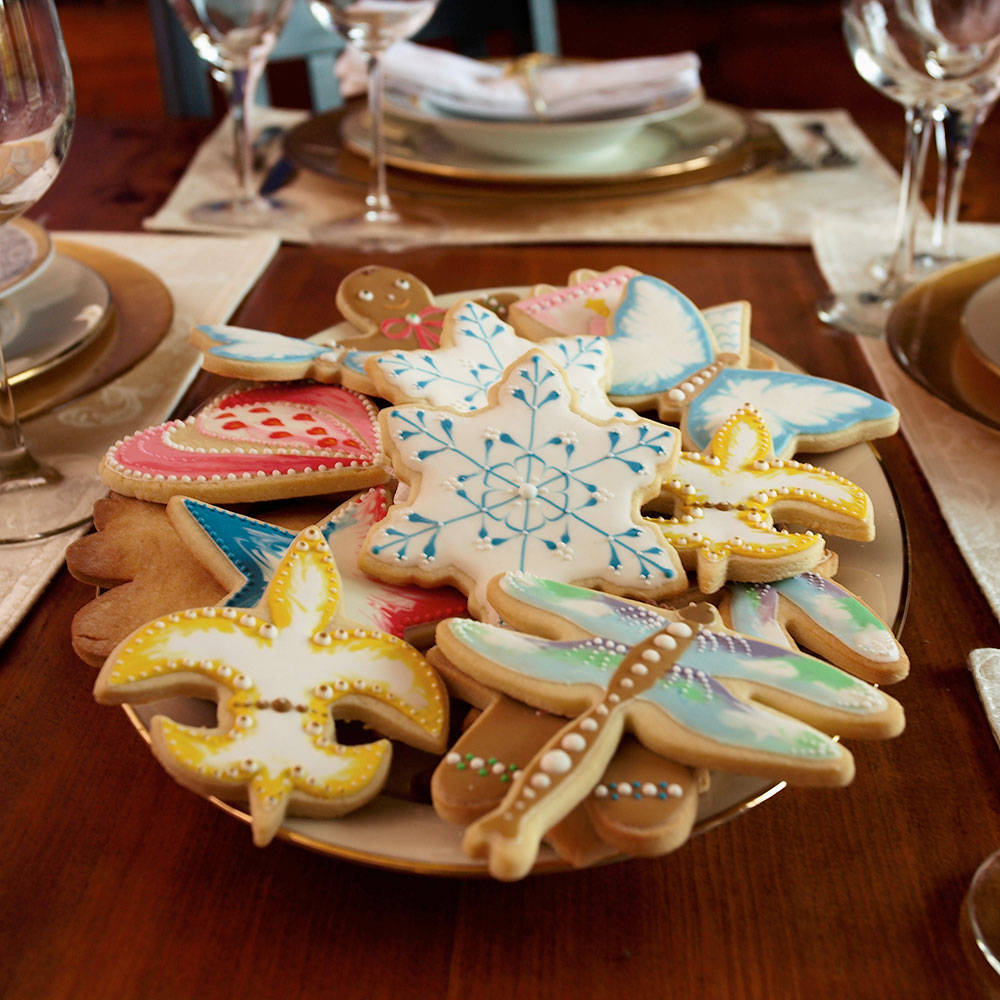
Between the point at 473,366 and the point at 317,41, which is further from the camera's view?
the point at 317,41

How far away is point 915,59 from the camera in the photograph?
846 millimetres

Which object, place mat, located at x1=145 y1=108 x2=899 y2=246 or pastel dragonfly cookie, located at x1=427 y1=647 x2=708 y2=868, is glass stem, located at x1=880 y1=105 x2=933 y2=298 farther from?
pastel dragonfly cookie, located at x1=427 y1=647 x2=708 y2=868

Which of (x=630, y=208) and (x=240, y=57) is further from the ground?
(x=240, y=57)

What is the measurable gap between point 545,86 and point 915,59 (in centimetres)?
39

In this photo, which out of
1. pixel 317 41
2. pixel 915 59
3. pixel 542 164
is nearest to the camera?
pixel 915 59

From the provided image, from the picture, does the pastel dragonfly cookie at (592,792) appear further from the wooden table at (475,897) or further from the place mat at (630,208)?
the place mat at (630,208)

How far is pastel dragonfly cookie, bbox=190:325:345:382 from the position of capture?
23.2 inches

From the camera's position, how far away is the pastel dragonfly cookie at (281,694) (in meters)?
0.37

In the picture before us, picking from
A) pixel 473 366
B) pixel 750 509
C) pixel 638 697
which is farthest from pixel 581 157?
pixel 638 697

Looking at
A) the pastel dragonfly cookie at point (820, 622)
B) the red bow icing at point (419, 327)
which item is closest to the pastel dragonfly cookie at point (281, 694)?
the pastel dragonfly cookie at point (820, 622)

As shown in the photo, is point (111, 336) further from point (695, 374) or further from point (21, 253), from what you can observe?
point (695, 374)

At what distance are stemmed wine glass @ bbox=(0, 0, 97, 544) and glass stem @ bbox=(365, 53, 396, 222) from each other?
1.39ft

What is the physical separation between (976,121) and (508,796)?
0.85 metres

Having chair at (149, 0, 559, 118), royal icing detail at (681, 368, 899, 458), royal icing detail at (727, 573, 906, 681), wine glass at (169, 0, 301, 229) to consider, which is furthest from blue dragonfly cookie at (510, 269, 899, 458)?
chair at (149, 0, 559, 118)
